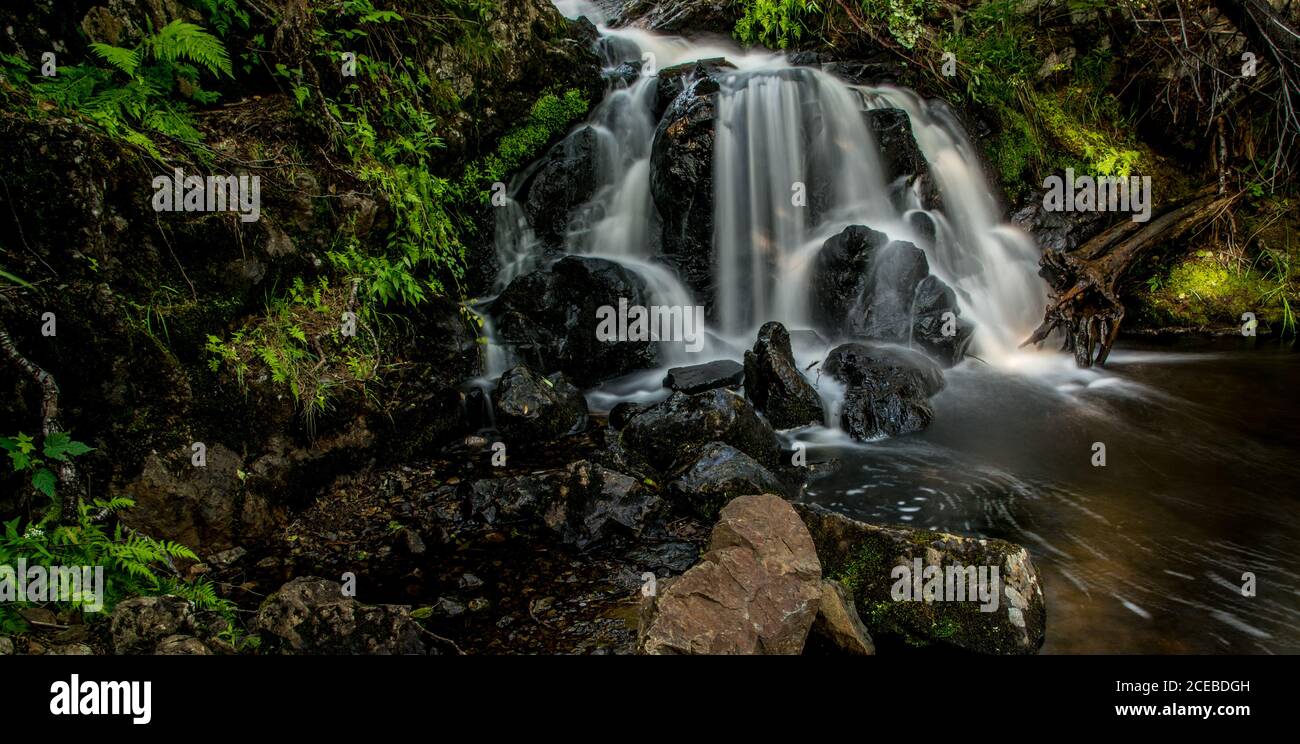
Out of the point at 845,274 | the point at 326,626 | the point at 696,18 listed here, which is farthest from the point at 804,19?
the point at 326,626

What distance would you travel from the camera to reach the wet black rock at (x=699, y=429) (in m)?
5.95

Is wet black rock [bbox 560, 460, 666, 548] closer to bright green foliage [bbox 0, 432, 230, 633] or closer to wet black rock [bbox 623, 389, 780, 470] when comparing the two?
wet black rock [bbox 623, 389, 780, 470]

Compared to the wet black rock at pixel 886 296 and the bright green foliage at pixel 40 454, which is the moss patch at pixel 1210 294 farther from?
the bright green foliage at pixel 40 454

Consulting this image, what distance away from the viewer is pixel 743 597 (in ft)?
10.4

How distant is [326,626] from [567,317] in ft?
17.2

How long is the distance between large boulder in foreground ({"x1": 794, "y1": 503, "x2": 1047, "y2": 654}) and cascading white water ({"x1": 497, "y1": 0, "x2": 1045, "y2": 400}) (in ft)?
17.1

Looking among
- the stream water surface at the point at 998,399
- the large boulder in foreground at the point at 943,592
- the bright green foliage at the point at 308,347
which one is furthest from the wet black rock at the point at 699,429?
the bright green foliage at the point at 308,347

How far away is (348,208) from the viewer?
6070 millimetres

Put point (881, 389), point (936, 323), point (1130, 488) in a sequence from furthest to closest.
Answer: point (936, 323) → point (881, 389) → point (1130, 488)

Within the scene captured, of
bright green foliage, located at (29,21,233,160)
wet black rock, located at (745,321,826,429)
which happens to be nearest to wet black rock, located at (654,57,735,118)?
wet black rock, located at (745,321,826,429)

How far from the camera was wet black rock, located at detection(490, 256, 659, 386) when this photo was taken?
311 inches

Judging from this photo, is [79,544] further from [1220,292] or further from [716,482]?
[1220,292]

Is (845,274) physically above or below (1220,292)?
above
